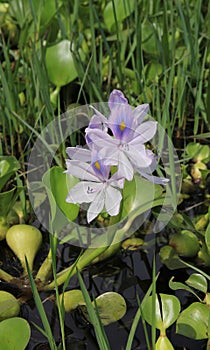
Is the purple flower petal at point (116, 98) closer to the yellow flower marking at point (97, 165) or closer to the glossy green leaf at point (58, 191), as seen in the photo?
the yellow flower marking at point (97, 165)

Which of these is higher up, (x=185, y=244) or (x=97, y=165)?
(x=97, y=165)

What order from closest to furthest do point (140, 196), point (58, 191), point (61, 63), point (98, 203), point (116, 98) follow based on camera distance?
point (116, 98)
point (98, 203)
point (58, 191)
point (140, 196)
point (61, 63)

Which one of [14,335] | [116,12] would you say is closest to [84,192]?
[14,335]

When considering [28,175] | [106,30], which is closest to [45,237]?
[28,175]

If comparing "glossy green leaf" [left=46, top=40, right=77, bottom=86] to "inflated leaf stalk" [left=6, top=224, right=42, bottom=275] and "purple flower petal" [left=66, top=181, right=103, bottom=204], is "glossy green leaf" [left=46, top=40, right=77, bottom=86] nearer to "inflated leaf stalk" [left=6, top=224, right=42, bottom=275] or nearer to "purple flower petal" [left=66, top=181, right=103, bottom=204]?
"inflated leaf stalk" [left=6, top=224, right=42, bottom=275]

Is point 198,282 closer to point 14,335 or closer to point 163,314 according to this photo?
point 163,314

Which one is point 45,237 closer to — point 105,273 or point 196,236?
point 105,273

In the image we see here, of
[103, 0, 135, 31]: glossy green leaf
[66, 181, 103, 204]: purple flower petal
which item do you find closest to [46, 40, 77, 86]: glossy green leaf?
[103, 0, 135, 31]: glossy green leaf

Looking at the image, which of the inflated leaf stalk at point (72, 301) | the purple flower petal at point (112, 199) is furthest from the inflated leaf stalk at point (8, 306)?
the purple flower petal at point (112, 199)
